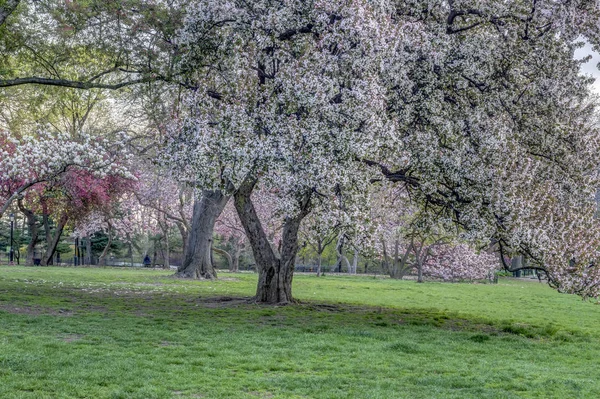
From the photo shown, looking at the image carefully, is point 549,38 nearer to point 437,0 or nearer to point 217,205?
point 437,0

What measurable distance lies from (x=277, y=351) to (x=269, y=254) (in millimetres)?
7262

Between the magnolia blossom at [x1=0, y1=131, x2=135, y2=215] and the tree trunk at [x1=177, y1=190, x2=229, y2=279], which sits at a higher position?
the magnolia blossom at [x1=0, y1=131, x2=135, y2=215]

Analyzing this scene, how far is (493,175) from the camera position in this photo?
46.1 feet

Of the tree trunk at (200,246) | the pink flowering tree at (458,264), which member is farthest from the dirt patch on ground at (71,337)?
the pink flowering tree at (458,264)

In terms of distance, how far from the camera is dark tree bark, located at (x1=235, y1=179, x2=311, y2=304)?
1742cm

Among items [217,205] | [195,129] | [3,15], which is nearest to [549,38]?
[195,129]

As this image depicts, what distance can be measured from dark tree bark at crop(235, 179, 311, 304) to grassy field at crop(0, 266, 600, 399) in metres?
0.82

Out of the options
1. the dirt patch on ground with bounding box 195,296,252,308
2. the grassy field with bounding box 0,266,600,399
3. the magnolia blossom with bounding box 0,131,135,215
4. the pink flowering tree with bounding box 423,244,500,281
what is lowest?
the grassy field with bounding box 0,266,600,399

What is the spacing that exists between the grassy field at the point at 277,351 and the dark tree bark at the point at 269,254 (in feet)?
2.68

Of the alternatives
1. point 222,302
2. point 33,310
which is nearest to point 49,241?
point 222,302

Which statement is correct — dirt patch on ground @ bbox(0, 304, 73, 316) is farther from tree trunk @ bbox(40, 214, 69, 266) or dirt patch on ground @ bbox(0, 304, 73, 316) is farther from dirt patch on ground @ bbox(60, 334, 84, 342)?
tree trunk @ bbox(40, 214, 69, 266)

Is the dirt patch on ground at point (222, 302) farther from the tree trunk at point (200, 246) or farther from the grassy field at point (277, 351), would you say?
the tree trunk at point (200, 246)

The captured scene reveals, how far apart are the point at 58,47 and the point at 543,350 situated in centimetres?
1521

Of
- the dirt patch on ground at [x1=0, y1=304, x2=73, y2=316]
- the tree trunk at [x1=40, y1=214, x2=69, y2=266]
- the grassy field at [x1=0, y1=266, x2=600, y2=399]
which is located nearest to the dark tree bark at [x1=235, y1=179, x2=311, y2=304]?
the grassy field at [x1=0, y1=266, x2=600, y2=399]
